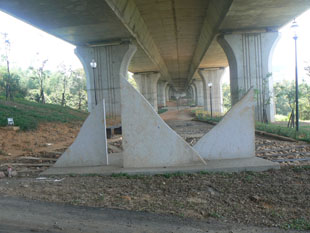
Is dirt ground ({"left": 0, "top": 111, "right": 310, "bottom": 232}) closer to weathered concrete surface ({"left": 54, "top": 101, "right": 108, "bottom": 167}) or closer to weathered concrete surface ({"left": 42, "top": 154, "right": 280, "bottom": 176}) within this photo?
weathered concrete surface ({"left": 42, "top": 154, "right": 280, "bottom": 176})

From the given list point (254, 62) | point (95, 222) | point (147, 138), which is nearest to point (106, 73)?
point (254, 62)

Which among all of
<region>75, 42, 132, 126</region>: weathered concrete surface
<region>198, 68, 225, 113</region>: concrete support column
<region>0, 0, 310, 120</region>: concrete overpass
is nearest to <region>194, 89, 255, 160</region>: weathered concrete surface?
<region>0, 0, 310, 120</region>: concrete overpass

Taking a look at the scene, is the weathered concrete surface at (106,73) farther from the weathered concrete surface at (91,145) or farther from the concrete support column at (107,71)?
the weathered concrete surface at (91,145)

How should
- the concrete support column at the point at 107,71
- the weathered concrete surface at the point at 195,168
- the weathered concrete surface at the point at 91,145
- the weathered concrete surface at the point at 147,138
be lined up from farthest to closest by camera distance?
the concrete support column at the point at 107,71 → the weathered concrete surface at the point at 91,145 → the weathered concrete surface at the point at 147,138 → the weathered concrete surface at the point at 195,168

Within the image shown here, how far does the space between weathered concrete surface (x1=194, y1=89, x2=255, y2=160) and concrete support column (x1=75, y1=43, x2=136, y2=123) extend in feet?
53.7

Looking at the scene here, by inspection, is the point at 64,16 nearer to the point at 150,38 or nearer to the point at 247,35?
the point at 150,38

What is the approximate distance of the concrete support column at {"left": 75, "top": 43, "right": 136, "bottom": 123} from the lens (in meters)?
22.3

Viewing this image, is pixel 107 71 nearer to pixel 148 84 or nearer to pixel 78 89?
pixel 148 84

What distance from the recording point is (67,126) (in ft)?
58.8

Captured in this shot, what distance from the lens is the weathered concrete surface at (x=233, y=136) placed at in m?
6.62

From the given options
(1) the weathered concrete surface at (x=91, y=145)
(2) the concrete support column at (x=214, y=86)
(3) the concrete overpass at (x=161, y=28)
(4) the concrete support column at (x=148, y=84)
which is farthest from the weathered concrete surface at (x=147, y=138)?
(4) the concrete support column at (x=148, y=84)

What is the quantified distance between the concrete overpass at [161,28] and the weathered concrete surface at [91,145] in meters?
8.28

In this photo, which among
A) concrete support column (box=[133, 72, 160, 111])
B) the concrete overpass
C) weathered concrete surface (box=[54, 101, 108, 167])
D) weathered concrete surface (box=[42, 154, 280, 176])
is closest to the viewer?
weathered concrete surface (box=[42, 154, 280, 176])

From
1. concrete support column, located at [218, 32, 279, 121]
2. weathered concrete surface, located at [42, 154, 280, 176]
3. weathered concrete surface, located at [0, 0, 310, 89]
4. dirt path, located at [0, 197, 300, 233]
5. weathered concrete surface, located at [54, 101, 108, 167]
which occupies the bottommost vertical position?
dirt path, located at [0, 197, 300, 233]
